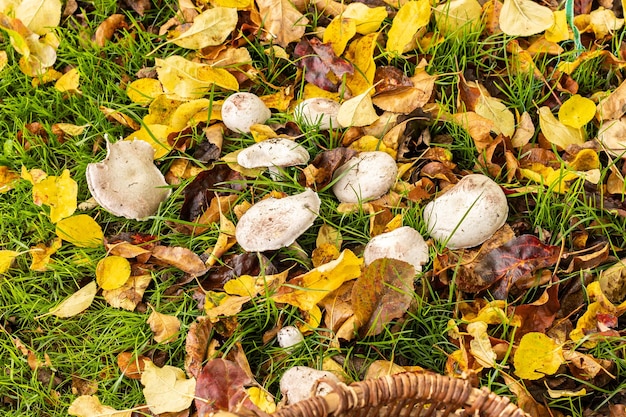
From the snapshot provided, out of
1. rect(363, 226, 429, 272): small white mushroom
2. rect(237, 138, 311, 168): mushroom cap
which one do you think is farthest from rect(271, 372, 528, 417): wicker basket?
rect(237, 138, 311, 168): mushroom cap

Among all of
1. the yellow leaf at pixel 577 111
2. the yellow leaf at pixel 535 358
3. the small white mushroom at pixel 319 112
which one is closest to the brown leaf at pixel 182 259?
the small white mushroom at pixel 319 112

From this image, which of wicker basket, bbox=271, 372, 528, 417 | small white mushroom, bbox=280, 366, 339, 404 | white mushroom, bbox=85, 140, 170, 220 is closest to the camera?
wicker basket, bbox=271, 372, 528, 417

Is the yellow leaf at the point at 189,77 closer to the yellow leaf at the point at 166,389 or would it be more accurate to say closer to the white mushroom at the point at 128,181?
the white mushroom at the point at 128,181

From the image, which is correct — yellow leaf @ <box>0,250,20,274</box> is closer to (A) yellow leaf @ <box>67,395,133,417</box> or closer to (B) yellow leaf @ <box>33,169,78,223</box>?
(B) yellow leaf @ <box>33,169,78,223</box>

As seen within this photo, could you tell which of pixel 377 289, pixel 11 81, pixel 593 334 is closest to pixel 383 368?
pixel 377 289

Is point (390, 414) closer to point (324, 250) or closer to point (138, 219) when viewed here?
point (324, 250)

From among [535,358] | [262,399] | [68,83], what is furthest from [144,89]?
[535,358]

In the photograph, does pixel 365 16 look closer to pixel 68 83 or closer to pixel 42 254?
pixel 68 83
